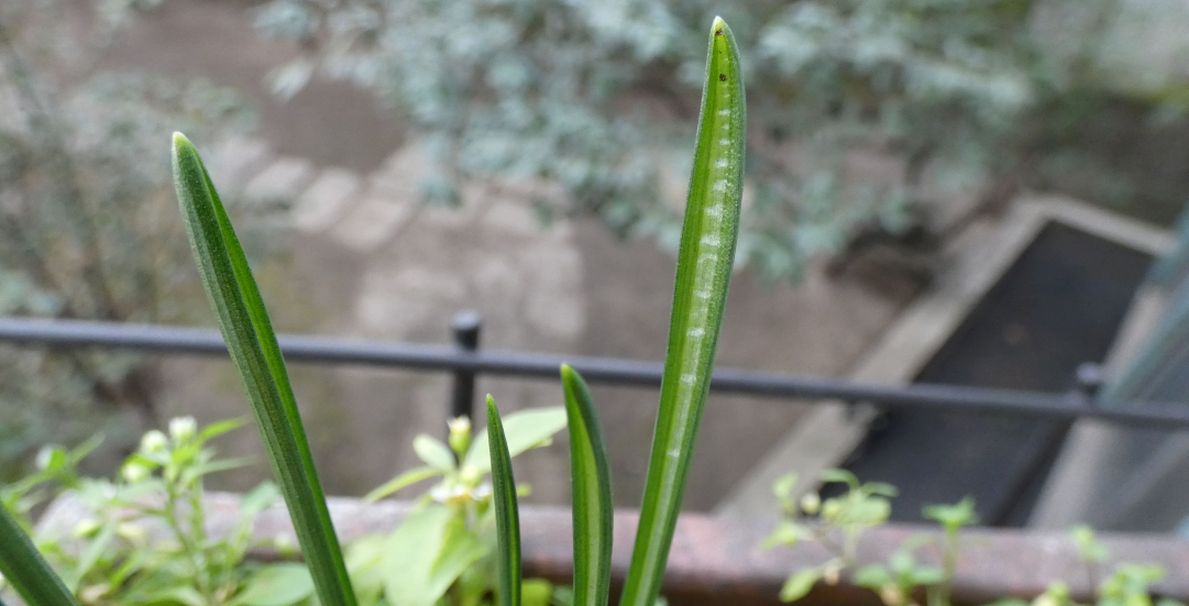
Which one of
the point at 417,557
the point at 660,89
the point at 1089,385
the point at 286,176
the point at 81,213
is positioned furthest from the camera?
the point at 286,176

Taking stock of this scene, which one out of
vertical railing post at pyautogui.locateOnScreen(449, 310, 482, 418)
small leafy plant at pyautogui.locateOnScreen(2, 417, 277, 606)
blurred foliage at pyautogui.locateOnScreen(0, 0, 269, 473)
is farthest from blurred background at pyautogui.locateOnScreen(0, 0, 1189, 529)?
small leafy plant at pyautogui.locateOnScreen(2, 417, 277, 606)

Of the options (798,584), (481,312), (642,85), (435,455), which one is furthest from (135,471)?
(481,312)

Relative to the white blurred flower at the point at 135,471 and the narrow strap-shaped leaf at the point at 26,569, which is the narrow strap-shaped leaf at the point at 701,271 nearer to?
the narrow strap-shaped leaf at the point at 26,569

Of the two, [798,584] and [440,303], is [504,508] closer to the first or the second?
[798,584]

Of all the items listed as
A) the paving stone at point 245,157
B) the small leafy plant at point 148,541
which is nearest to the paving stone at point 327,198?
the paving stone at point 245,157

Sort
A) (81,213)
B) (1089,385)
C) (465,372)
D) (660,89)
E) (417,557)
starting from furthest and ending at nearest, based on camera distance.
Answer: (660,89)
(81,213)
(1089,385)
(465,372)
(417,557)

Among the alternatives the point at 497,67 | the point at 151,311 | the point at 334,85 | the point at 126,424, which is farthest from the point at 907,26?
the point at 334,85
